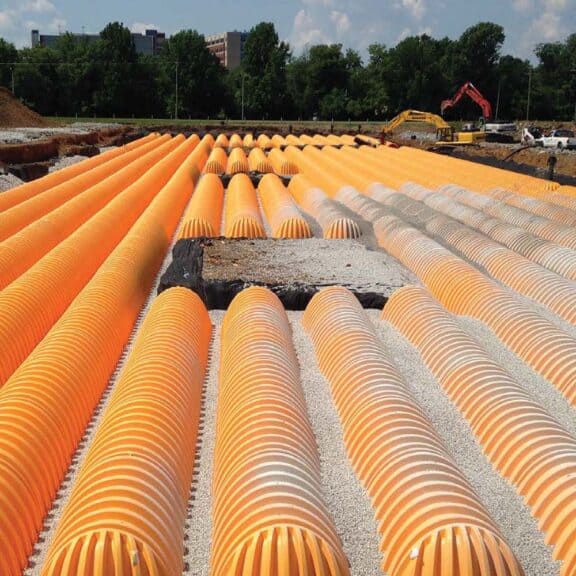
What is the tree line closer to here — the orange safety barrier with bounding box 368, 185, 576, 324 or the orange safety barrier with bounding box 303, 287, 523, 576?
the orange safety barrier with bounding box 368, 185, 576, 324

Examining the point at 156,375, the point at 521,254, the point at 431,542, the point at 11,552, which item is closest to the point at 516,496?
the point at 431,542

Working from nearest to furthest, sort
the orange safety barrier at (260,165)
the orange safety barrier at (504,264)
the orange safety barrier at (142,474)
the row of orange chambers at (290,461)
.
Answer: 1. the orange safety barrier at (142,474)
2. the row of orange chambers at (290,461)
3. the orange safety barrier at (504,264)
4. the orange safety barrier at (260,165)

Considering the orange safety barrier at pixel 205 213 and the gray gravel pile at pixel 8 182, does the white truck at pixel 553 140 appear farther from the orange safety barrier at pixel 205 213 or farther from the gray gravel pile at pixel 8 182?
the gray gravel pile at pixel 8 182

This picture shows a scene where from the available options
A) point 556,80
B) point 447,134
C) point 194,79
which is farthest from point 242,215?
point 556,80

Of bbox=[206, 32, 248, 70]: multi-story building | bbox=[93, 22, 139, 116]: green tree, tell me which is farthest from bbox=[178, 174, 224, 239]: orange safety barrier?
bbox=[206, 32, 248, 70]: multi-story building

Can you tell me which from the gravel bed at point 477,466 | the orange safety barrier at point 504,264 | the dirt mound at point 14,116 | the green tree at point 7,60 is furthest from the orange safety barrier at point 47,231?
the green tree at point 7,60

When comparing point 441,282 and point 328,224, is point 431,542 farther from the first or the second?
point 328,224
